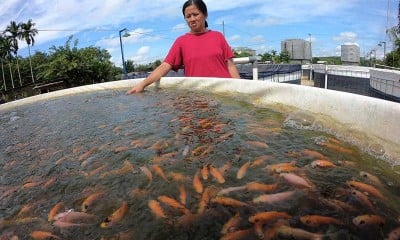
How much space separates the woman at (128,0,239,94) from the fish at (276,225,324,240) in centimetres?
333

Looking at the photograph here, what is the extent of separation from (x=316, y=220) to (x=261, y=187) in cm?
50

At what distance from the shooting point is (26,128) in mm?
5055

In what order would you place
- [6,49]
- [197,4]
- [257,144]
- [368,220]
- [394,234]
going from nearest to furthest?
[394,234]
[368,220]
[257,144]
[197,4]
[6,49]

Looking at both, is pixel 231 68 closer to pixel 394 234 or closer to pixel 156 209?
pixel 156 209

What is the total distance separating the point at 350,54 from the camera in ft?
212

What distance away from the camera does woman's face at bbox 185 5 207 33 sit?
15.1 ft

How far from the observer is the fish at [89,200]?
7.93ft

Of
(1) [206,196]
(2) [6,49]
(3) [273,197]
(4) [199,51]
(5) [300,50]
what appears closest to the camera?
(3) [273,197]

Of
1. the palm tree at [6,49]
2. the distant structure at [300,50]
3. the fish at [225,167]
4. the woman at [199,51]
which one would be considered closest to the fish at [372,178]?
the fish at [225,167]

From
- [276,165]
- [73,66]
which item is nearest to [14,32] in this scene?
[73,66]

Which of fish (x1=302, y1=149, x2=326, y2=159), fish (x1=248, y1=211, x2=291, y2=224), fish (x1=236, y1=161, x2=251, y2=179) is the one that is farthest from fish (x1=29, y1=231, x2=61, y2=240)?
fish (x1=302, y1=149, x2=326, y2=159)

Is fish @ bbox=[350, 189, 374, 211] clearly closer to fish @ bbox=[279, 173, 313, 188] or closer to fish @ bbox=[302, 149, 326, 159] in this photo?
fish @ bbox=[279, 173, 313, 188]

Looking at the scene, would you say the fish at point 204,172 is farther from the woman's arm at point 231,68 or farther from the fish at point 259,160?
the woman's arm at point 231,68

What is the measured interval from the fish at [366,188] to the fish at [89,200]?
1.71 m
